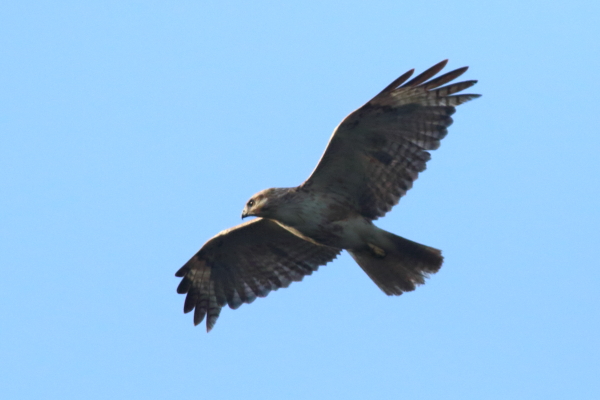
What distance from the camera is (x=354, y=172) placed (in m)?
10.0

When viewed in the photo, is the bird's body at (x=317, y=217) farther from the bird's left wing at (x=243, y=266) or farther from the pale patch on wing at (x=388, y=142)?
the bird's left wing at (x=243, y=266)

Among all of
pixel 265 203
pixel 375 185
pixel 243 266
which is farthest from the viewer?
pixel 243 266

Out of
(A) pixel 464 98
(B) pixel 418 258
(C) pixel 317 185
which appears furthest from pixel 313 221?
(A) pixel 464 98

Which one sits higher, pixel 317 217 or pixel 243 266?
pixel 243 266

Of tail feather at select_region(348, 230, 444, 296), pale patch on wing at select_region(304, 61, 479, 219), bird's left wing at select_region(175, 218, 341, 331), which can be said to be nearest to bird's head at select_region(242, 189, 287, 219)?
pale patch on wing at select_region(304, 61, 479, 219)

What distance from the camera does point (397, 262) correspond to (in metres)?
10.2

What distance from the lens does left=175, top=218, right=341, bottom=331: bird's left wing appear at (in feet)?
36.1

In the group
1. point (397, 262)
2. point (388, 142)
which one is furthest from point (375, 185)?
point (397, 262)

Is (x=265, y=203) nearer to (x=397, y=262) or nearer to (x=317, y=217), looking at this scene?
(x=317, y=217)

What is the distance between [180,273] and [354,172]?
8.99ft

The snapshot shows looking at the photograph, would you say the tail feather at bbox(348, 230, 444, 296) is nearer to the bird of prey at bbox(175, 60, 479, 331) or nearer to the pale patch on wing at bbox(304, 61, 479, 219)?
the bird of prey at bbox(175, 60, 479, 331)

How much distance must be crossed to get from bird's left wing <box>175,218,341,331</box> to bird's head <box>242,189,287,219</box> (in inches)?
33.1

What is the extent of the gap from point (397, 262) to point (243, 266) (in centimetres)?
209

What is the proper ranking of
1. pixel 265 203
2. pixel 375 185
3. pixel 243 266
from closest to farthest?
pixel 265 203, pixel 375 185, pixel 243 266
